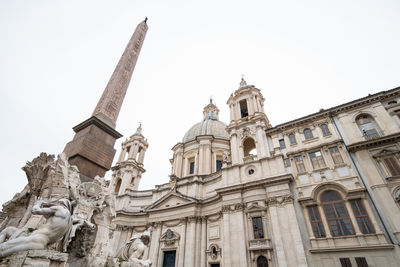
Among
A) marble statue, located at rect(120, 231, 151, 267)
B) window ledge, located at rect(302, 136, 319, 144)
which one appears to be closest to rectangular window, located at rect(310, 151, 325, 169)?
window ledge, located at rect(302, 136, 319, 144)

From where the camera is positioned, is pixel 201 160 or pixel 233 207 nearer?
pixel 233 207

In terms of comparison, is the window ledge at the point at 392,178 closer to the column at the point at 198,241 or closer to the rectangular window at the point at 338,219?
the rectangular window at the point at 338,219

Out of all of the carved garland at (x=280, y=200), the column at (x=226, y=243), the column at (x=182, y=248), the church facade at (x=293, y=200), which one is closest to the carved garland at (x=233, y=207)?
the church facade at (x=293, y=200)

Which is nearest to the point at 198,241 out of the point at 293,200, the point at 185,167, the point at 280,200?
the point at 280,200

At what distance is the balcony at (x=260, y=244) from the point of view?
51.2 ft

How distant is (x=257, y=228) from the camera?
17125 mm

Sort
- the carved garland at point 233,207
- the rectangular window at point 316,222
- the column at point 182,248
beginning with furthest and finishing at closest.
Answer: the column at point 182,248 < the carved garland at point 233,207 < the rectangular window at point 316,222

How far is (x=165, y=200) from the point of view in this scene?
2525 centimetres

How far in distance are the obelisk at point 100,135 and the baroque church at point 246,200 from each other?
51 mm

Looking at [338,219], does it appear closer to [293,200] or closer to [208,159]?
[293,200]

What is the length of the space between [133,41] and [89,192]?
1050 cm

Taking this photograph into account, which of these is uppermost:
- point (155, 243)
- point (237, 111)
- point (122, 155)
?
point (237, 111)

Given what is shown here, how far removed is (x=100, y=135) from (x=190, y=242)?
16740mm

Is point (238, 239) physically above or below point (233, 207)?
below
